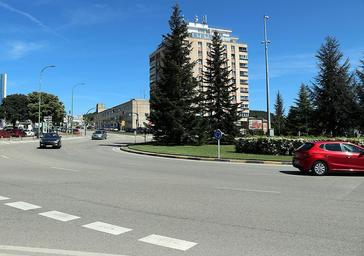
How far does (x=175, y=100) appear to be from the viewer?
4488 centimetres

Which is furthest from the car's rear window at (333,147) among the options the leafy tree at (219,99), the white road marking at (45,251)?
the leafy tree at (219,99)

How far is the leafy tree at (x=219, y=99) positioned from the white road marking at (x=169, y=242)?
4255 cm

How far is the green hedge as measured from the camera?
95.8ft

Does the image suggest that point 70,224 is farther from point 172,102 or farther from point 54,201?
point 172,102

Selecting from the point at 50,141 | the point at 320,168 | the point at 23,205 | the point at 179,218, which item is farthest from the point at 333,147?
the point at 50,141

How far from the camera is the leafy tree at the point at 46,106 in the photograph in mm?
111738

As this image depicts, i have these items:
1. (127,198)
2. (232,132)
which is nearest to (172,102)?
(232,132)

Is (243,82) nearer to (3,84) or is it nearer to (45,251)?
(3,84)

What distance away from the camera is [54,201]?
10.2 m

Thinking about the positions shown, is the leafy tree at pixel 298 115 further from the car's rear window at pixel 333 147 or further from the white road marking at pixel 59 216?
the white road marking at pixel 59 216

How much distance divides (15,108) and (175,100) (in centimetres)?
9129

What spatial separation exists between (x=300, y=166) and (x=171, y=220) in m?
11.6

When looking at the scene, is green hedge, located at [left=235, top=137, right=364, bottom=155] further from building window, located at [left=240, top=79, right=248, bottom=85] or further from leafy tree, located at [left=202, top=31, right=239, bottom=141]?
building window, located at [left=240, top=79, right=248, bottom=85]

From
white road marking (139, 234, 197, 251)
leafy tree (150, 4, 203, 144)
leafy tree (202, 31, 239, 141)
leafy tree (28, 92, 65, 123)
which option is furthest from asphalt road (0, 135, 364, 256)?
leafy tree (28, 92, 65, 123)
